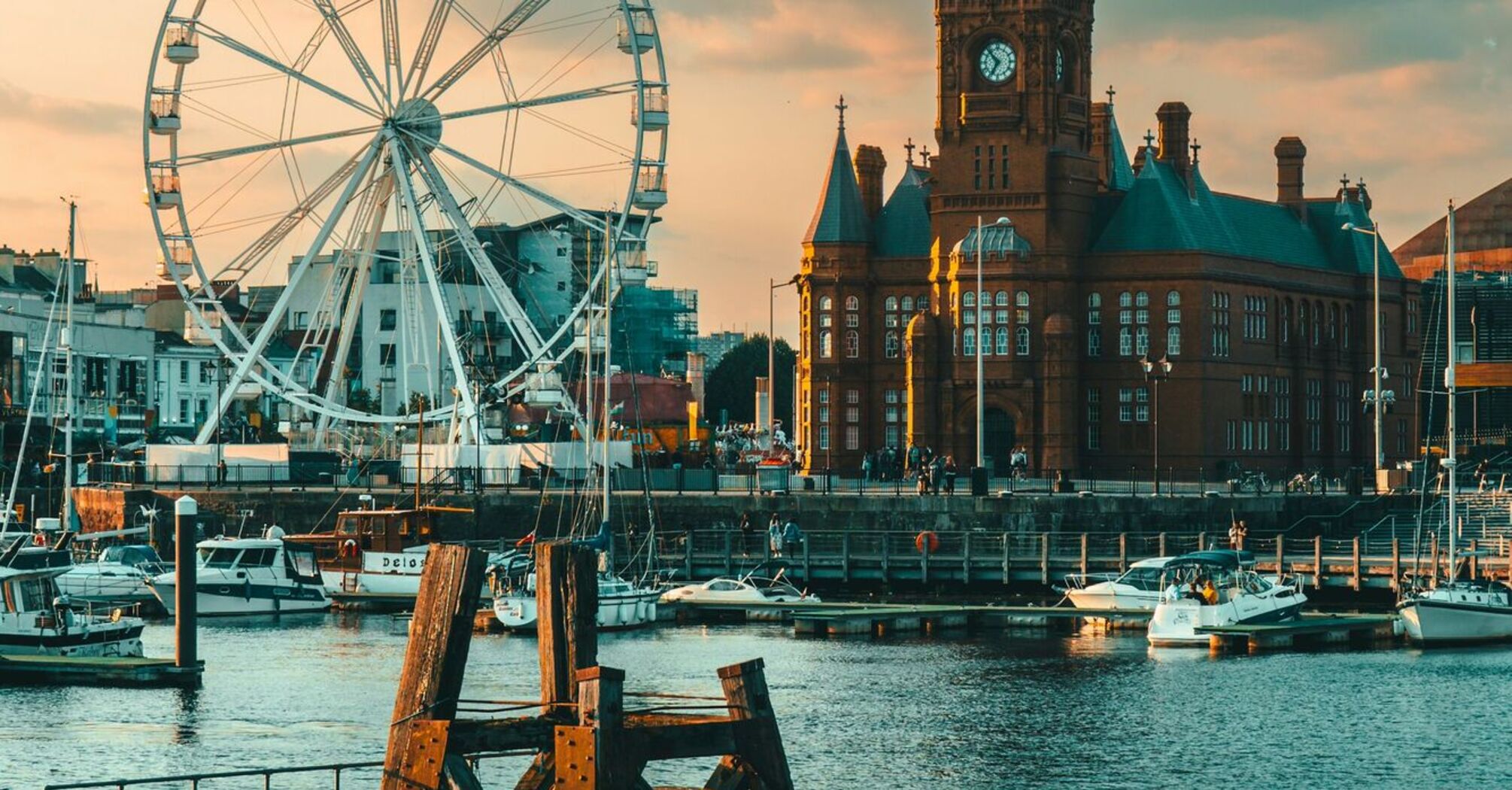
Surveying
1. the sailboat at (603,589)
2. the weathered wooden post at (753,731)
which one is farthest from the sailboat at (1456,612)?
the weathered wooden post at (753,731)

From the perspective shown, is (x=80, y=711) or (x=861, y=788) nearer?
(x=861, y=788)

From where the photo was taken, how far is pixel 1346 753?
4903 cm

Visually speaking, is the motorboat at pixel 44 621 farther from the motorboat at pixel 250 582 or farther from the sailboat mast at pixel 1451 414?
the sailboat mast at pixel 1451 414

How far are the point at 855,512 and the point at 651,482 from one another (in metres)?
8.16

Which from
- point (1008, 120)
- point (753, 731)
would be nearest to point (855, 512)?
point (1008, 120)

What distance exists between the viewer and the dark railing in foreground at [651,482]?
287 ft

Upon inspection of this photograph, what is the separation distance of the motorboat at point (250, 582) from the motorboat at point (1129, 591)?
23101mm

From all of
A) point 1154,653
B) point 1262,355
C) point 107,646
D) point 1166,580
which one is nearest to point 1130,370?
point 1262,355

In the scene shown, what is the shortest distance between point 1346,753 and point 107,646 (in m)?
28.2

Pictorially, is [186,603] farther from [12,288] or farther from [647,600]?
[12,288]

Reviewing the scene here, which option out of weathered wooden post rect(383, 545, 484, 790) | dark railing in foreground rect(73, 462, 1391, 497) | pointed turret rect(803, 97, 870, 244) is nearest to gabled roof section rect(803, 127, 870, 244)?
pointed turret rect(803, 97, 870, 244)

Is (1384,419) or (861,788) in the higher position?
(1384,419)

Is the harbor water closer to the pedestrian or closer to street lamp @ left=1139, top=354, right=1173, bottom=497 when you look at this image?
the pedestrian

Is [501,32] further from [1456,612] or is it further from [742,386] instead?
[742,386]
